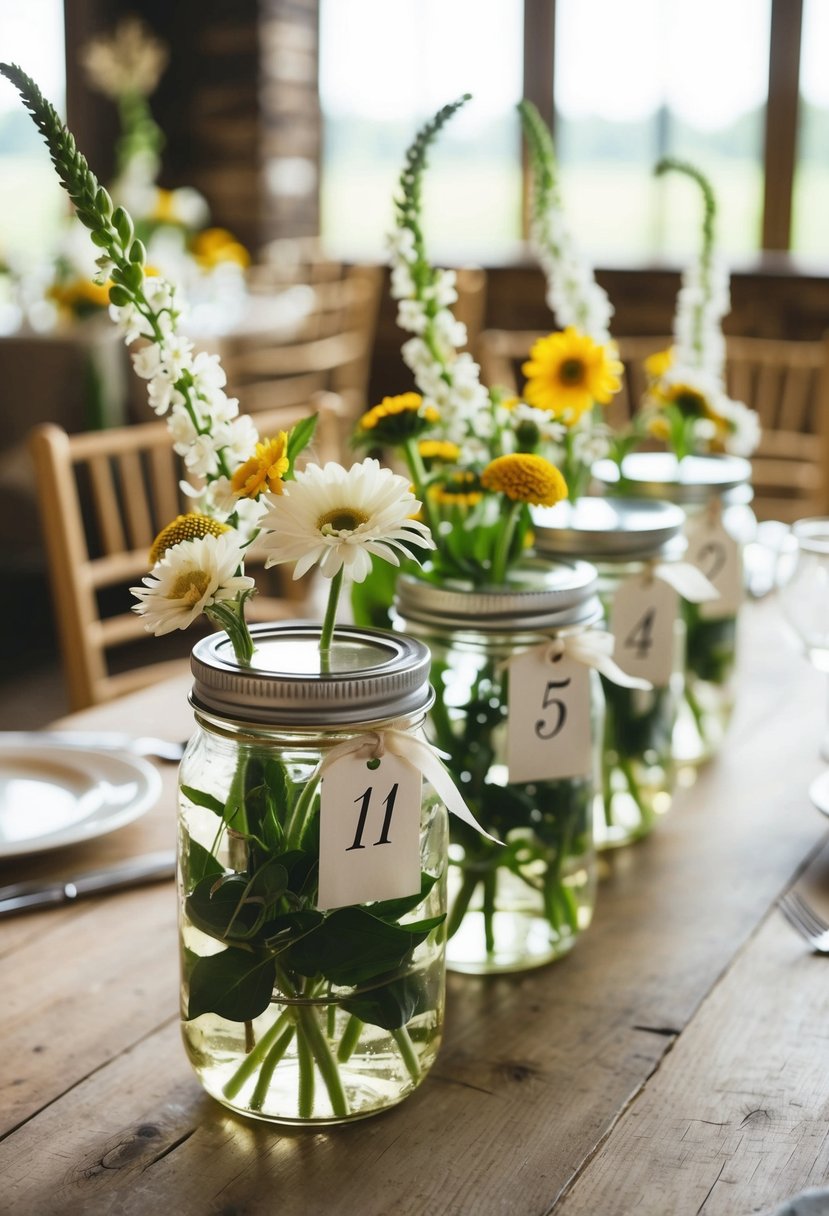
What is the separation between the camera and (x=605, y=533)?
37.8 inches

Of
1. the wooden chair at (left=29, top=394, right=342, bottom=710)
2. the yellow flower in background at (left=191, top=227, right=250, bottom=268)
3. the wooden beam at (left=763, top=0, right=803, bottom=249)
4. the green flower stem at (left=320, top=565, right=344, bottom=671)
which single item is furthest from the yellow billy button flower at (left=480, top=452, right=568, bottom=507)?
the wooden beam at (left=763, top=0, right=803, bottom=249)

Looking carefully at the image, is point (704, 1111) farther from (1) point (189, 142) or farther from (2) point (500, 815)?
(1) point (189, 142)

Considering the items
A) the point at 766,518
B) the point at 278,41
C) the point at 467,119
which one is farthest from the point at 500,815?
the point at 467,119

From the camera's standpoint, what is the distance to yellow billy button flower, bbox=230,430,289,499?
0.64 m

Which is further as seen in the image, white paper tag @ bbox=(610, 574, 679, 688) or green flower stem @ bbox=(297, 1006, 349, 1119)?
white paper tag @ bbox=(610, 574, 679, 688)

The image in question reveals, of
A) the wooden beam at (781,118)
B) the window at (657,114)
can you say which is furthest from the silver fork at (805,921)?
the wooden beam at (781,118)

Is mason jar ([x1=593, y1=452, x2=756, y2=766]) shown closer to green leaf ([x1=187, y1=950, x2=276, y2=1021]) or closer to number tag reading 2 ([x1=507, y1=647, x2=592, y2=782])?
number tag reading 2 ([x1=507, y1=647, x2=592, y2=782])

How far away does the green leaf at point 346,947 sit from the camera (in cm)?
63

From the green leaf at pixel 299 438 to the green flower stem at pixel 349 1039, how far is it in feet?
0.88

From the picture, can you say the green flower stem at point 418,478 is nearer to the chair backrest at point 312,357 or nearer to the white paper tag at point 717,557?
the white paper tag at point 717,557

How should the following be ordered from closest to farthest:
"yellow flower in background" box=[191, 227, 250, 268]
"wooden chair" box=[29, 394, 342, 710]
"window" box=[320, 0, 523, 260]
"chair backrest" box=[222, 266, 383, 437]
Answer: "wooden chair" box=[29, 394, 342, 710]
"chair backrest" box=[222, 266, 383, 437]
"yellow flower in background" box=[191, 227, 250, 268]
"window" box=[320, 0, 523, 260]

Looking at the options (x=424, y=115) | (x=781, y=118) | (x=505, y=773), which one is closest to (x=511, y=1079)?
(x=505, y=773)

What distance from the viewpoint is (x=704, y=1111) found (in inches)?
27.2

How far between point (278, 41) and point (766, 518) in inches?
102
